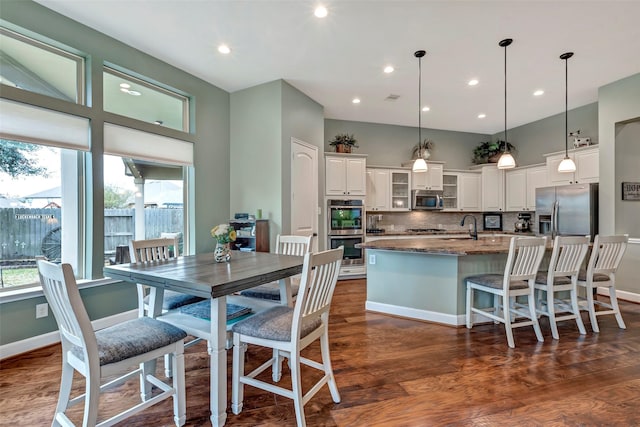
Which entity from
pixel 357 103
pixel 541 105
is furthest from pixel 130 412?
pixel 541 105

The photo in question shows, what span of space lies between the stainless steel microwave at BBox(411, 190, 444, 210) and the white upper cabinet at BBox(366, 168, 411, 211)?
0.33ft

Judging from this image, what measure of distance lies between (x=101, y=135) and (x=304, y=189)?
8.49 feet

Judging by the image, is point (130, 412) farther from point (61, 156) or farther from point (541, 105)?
point (541, 105)

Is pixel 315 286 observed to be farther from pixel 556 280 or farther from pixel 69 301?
pixel 556 280

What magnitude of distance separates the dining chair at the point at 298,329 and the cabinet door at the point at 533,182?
5.48 metres

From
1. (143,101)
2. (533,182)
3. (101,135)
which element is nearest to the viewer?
(101,135)

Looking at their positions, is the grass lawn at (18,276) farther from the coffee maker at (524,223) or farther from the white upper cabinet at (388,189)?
the coffee maker at (524,223)

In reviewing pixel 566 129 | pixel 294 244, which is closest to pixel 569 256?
pixel 294 244

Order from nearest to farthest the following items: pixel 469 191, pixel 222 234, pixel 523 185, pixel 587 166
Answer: pixel 222 234 < pixel 587 166 < pixel 523 185 < pixel 469 191

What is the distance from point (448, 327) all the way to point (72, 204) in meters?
4.10

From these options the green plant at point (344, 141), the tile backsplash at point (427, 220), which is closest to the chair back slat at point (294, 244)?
the green plant at point (344, 141)

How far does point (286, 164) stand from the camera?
4.26 metres

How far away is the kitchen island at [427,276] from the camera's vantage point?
3252 mm

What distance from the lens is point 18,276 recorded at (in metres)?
2.69
